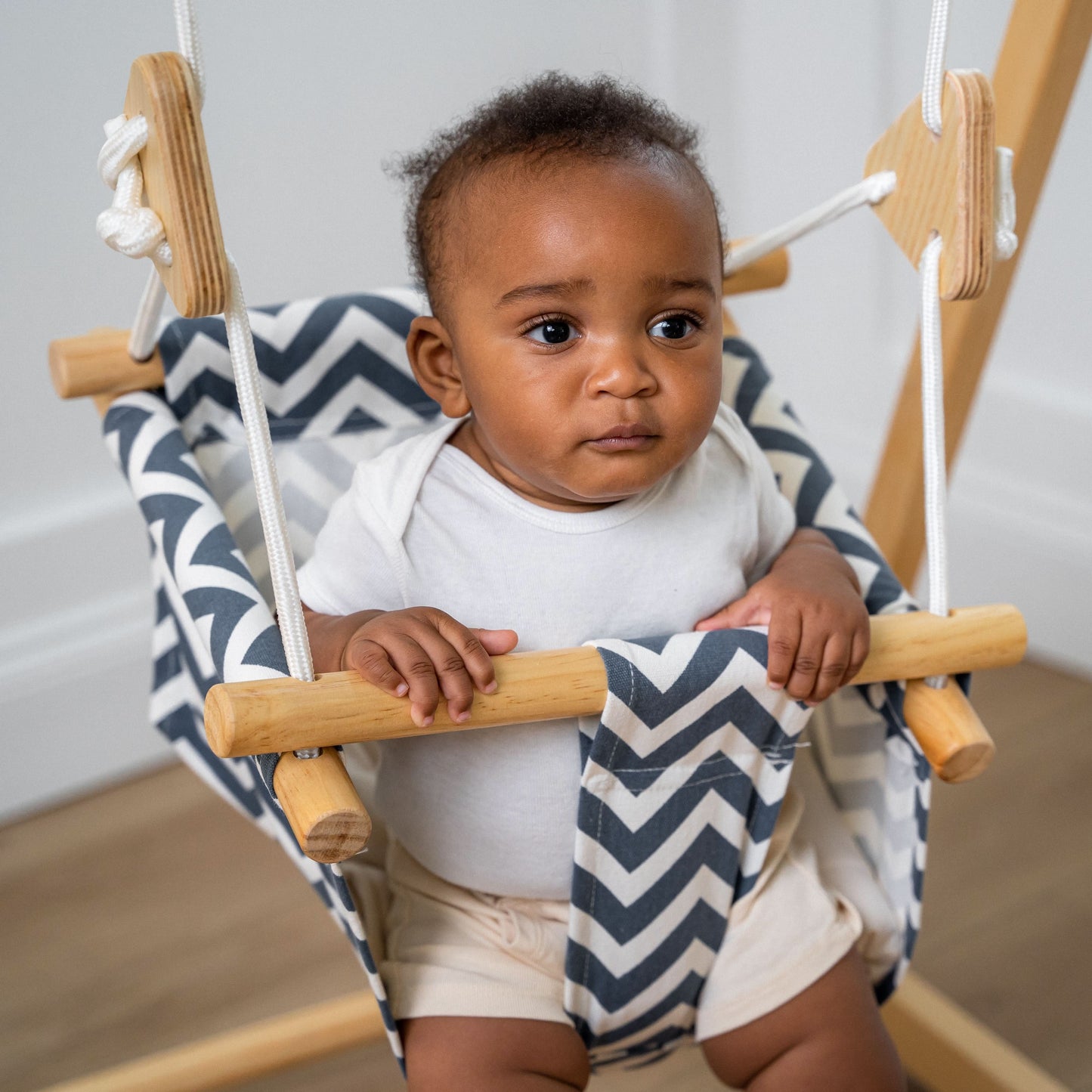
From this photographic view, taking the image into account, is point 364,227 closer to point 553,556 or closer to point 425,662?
point 553,556

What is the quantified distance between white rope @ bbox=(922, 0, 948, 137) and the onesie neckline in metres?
0.25

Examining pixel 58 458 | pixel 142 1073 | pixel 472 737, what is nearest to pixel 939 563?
pixel 472 737

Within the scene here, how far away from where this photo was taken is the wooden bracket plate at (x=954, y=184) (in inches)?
26.8

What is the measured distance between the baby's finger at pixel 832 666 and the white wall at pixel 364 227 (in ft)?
3.13

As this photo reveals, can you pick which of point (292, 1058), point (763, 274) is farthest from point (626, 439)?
point (292, 1058)

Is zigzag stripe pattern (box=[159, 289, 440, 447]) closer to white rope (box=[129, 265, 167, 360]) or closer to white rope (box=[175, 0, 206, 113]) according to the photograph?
white rope (box=[129, 265, 167, 360])

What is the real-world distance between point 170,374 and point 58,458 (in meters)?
0.62

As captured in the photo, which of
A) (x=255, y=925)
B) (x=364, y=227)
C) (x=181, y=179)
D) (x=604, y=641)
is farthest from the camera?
(x=364, y=227)

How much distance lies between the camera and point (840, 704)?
2.74 ft

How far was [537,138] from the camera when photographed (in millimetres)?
712

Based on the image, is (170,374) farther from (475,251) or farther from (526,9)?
(526,9)

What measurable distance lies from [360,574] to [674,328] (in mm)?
228

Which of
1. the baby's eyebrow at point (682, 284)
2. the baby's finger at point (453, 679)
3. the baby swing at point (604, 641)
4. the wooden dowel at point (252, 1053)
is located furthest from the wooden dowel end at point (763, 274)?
the wooden dowel at point (252, 1053)

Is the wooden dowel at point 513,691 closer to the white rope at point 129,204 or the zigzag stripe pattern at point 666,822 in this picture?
the zigzag stripe pattern at point 666,822
